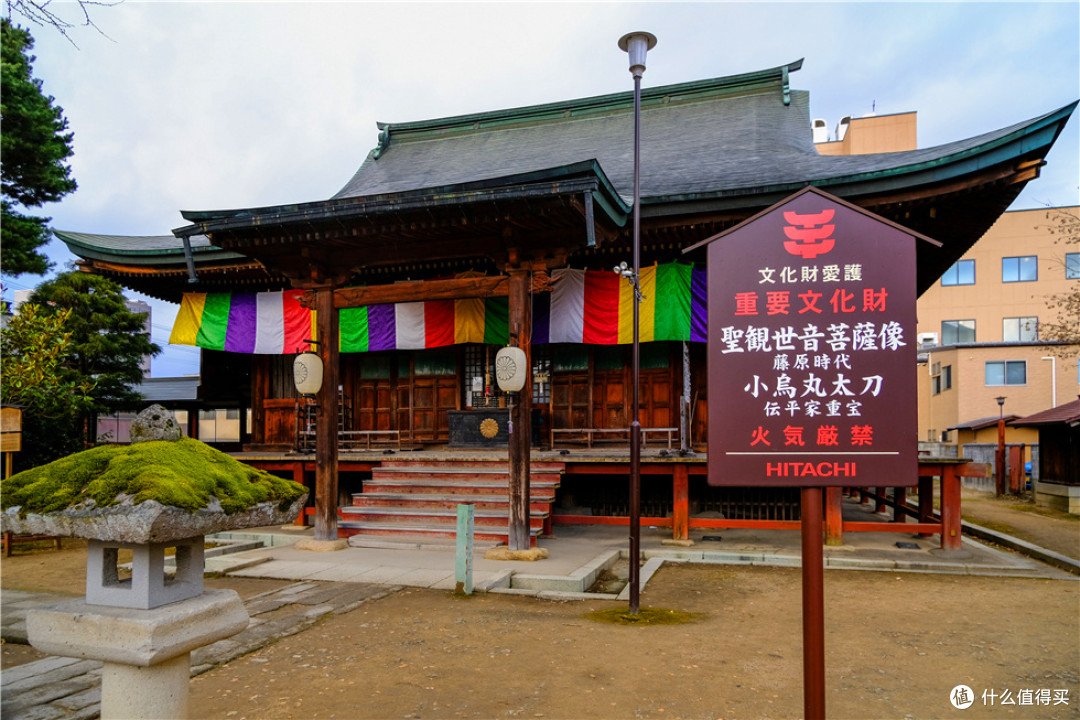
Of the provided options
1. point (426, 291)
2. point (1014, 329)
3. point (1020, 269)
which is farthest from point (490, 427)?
point (1020, 269)

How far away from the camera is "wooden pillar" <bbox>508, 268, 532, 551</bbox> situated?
9875 mm

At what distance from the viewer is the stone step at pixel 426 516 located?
11031mm

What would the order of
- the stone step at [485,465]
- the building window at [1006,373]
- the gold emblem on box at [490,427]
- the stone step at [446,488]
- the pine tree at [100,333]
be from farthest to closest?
the building window at [1006,373] < the pine tree at [100,333] < the gold emblem on box at [490,427] < the stone step at [485,465] < the stone step at [446,488]

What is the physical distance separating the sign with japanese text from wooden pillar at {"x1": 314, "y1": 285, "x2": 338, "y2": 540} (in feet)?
28.8

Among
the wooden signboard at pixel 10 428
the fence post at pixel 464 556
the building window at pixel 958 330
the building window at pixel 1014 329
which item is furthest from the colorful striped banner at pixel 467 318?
the building window at pixel 1014 329

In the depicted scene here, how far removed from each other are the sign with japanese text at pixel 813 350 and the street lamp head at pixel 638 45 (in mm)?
4161

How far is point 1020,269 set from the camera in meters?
38.6

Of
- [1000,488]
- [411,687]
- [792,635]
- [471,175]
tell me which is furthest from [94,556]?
[1000,488]

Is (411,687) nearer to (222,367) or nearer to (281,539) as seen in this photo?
(281,539)

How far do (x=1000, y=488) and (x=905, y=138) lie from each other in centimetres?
2422

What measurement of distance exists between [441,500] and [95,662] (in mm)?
6265

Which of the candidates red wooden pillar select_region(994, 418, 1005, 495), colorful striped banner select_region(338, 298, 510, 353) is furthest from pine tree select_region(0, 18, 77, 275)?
red wooden pillar select_region(994, 418, 1005, 495)

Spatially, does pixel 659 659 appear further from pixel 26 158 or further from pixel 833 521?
pixel 26 158

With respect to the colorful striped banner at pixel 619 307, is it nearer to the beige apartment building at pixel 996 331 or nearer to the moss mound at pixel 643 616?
the moss mound at pixel 643 616
